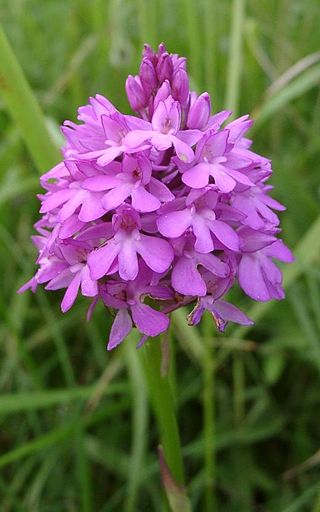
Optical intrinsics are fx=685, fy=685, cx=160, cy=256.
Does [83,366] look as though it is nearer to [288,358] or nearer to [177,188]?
[288,358]

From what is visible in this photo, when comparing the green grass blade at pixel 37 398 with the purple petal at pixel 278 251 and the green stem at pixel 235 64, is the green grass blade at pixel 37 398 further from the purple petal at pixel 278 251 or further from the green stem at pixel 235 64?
the green stem at pixel 235 64

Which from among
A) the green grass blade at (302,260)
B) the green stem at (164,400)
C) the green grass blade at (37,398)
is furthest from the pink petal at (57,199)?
the green grass blade at (302,260)

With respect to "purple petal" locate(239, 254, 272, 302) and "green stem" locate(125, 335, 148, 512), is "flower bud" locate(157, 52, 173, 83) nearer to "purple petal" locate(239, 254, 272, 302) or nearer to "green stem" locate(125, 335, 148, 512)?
"purple petal" locate(239, 254, 272, 302)

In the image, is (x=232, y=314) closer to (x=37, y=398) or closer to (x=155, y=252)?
(x=155, y=252)

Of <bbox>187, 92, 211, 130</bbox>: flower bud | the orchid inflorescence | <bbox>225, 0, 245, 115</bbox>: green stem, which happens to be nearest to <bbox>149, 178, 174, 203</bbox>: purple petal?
the orchid inflorescence

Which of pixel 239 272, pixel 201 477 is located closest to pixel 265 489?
pixel 201 477

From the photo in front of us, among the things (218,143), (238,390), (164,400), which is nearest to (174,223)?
(218,143)

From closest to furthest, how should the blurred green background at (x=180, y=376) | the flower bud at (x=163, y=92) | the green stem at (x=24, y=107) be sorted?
1. the flower bud at (x=163, y=92)
2. the green stem at (x=24, y=107)
3. the blurred green background at (x=180, y=376)
